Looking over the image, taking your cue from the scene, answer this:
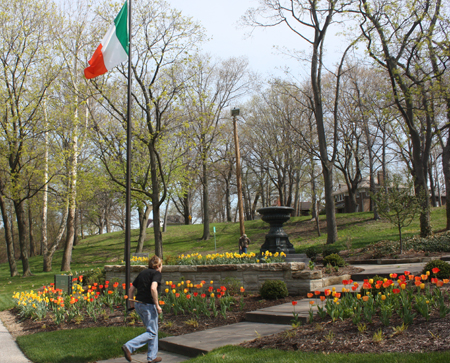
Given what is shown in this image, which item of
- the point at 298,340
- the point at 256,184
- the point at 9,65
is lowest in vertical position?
the point at 298,340

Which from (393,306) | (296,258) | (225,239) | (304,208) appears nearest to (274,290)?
(296,258)

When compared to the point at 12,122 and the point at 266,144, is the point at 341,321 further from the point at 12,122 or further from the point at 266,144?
the point at 266,144

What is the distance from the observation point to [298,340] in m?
4.71

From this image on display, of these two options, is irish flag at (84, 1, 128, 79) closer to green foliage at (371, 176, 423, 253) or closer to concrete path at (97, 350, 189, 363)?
concrete path at (97, 350, 189, 363)

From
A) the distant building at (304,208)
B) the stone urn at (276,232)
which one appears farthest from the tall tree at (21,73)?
the distant building at (304,208)

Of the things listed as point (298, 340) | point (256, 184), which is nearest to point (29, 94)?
point (298, 340)

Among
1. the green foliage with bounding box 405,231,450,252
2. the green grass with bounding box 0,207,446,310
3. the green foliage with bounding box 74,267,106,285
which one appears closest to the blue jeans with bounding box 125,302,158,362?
the green foliage with bounding box 74,267,106,285

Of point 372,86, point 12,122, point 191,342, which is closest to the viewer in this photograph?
point 191,342

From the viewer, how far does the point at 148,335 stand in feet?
16.7

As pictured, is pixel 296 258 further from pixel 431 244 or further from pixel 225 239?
pixel 225 239

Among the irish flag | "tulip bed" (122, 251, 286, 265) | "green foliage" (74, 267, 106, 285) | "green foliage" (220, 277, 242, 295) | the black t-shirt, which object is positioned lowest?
"green foliage" (74, 267, 106, 285)

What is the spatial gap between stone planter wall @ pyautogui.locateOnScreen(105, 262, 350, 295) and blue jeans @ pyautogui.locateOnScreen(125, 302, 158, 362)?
4.07 m

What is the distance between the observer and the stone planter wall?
8.42m

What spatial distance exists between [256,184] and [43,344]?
120 feet
